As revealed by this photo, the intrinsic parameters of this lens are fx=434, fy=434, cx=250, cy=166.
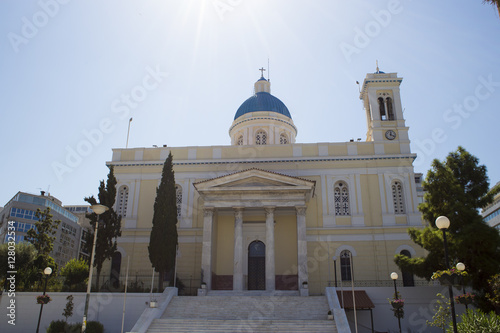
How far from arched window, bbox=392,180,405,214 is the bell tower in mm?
2522

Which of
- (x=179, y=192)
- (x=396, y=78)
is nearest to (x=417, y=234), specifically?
(x=396, y=78)

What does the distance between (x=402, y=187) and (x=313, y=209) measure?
6427mm

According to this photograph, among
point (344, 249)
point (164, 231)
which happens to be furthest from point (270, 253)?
point (164, 231)

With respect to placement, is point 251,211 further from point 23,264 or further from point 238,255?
point 23,264

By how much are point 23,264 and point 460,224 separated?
24343mm

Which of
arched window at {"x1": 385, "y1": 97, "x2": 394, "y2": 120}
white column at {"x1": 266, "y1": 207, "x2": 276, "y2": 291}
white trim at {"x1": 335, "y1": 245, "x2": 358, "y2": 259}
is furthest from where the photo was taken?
arched window at {"x1": 385, "y1": 97, "x2": 394, "y2": 120}

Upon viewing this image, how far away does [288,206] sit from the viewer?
26.4 metres

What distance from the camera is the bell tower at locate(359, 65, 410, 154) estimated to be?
3158 centimetres

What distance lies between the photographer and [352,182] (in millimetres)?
30562

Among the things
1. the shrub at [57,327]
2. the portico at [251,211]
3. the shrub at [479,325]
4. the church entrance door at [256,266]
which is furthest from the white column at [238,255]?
the shrub at [479,325]

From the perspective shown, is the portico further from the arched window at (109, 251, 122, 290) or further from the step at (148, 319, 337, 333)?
the arched window at (109, 251, 122, 290)

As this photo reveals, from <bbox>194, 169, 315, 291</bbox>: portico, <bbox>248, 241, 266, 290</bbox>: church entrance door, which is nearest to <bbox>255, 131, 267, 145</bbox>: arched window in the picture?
<bbox>194, 169, 315, 291</bbox>: portico

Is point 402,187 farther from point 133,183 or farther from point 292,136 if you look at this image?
point 133,183

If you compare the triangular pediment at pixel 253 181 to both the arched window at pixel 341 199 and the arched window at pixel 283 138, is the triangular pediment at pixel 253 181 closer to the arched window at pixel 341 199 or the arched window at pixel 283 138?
the arched window at pixel 341 199
